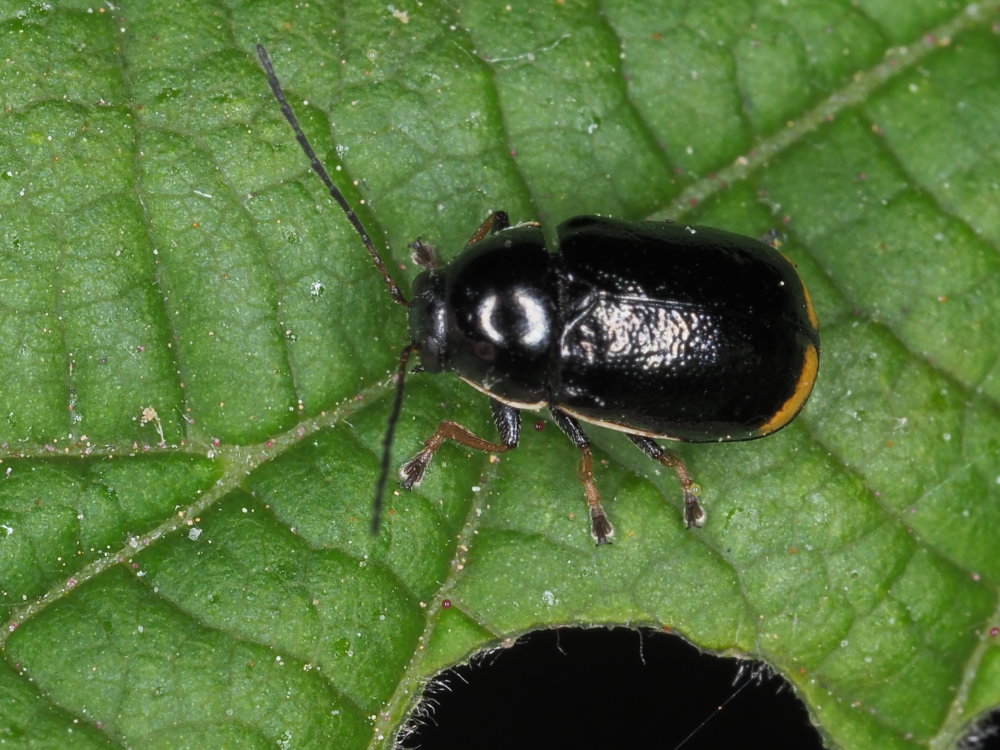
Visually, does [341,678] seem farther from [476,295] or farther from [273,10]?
[273,10]

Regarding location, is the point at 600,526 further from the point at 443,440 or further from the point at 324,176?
the point at 324,176

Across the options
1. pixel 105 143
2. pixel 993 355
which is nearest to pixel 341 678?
pixel 105 143

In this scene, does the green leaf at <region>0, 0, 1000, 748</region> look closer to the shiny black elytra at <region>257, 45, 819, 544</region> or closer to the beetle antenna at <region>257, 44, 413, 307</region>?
the beetle antenna at <region>257, 44, 413, 307</region>

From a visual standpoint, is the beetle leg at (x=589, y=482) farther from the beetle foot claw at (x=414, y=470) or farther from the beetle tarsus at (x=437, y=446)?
the beetle foot claw at (x=414, y=470)

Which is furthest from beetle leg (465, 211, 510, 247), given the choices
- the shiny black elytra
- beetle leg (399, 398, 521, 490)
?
beetle leg (399, 398, 521, 490)

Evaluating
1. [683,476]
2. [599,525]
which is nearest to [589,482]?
[599,525]

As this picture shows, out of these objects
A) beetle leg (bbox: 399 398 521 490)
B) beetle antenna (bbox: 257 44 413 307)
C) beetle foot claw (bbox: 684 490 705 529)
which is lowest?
beetle foot claw (bbox: 684 490 705 529)
